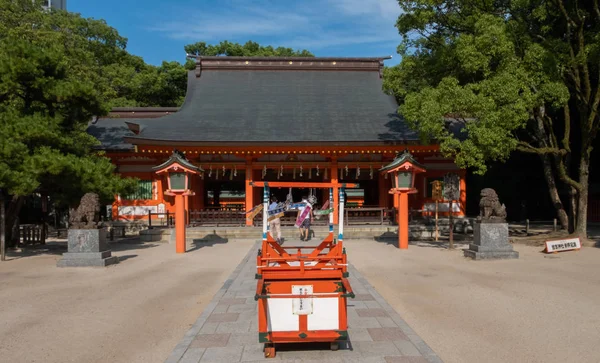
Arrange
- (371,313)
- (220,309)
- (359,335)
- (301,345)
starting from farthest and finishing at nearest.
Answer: (220,309)
(371,313)
(359,335)
(301,345)

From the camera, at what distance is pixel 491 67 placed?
496 inches

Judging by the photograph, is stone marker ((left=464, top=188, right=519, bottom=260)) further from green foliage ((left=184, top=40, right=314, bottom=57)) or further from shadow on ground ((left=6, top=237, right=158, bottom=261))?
green foliage ((left=184, top=40, right=314, bottom=57))

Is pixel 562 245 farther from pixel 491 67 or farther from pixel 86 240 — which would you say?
pixel 86 240

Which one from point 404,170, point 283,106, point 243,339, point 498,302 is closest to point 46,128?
point 243,339

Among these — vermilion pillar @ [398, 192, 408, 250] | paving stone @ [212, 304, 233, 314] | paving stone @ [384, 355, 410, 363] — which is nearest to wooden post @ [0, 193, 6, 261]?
paving stone @ [212, 304, 233, 314]

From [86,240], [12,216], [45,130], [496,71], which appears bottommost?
[86,240]

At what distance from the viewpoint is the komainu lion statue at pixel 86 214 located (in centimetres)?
1049

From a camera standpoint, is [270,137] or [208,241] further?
[270,137]

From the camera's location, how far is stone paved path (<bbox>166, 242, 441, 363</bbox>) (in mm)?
4461

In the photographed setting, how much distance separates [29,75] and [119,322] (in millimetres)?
8489

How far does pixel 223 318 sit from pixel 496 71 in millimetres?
10436

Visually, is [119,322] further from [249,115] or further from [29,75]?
[249,115]

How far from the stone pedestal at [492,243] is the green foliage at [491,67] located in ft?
5.16

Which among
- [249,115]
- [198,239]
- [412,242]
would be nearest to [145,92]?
[249,115]
